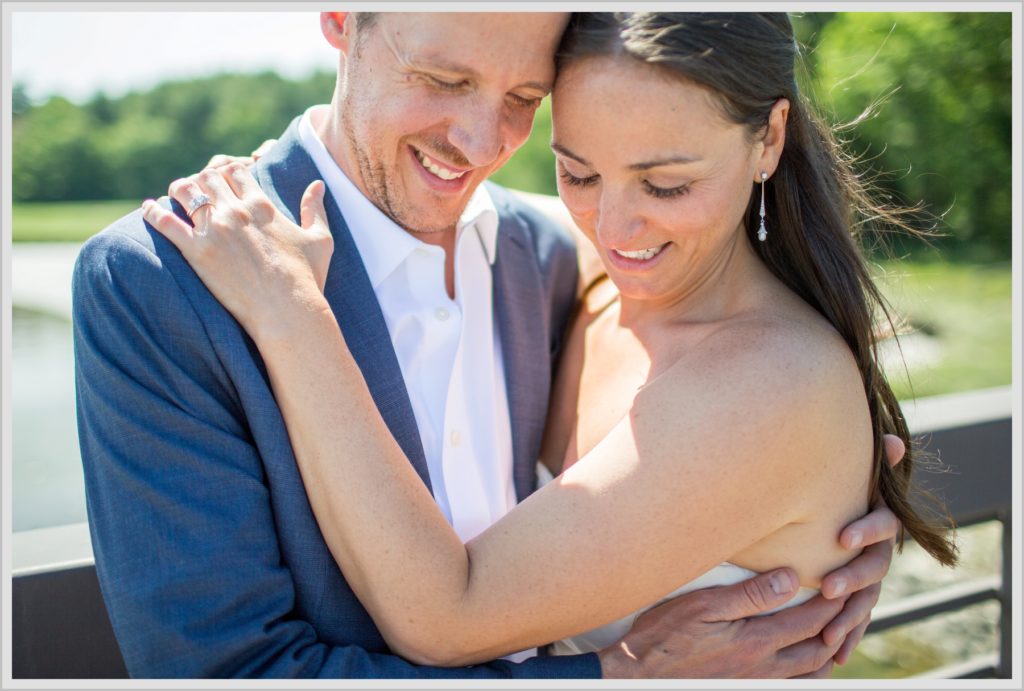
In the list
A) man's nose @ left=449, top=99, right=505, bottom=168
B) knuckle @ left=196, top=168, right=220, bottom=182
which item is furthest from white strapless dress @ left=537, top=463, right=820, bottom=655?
knuckle @ left=196, top=168, right=220, bottom=182

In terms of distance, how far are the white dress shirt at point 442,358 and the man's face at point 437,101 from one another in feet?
0.22

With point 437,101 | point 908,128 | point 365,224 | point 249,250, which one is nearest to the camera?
point 249,250

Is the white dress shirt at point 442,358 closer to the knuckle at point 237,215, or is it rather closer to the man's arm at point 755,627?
the knuckle at point 237,215

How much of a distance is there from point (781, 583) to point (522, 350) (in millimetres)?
798

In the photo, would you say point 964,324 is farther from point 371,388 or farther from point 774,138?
point 371,388

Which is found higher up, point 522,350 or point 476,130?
point 476,130

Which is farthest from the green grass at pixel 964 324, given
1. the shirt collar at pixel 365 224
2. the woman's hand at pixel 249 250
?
the woman's hand at pixel 249 250

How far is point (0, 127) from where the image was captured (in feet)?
6.64

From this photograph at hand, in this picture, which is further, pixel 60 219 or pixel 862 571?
pixel 60 219

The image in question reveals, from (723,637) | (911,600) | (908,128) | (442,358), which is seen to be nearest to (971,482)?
(911,600)

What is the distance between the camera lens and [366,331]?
2059mm

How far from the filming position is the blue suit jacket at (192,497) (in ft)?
5.69

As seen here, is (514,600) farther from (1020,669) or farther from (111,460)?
(1020,669)

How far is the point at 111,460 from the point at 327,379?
0.40 meters
